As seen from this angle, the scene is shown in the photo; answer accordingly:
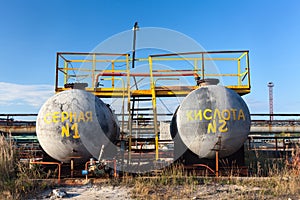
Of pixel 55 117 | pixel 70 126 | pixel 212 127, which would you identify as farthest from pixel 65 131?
pixel 212 127

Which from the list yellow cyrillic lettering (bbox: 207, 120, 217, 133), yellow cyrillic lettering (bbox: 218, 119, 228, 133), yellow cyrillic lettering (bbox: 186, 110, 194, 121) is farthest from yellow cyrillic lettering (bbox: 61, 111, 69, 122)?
yellow cyrillic lettering (bbox: 218, 119, 228, 133)

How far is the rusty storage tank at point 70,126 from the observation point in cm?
762

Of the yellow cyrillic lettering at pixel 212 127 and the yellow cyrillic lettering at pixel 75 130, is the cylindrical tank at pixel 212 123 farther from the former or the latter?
the yellow cyrillic lettering at pixel 75 130

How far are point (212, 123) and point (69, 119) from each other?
3656 mm

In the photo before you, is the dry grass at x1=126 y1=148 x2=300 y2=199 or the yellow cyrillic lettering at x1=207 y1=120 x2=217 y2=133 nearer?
the dry grass at x1=126 y1=148 x2=300 y2=199

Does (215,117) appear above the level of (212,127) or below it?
above

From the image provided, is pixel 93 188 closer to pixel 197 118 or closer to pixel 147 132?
pixel 197 118

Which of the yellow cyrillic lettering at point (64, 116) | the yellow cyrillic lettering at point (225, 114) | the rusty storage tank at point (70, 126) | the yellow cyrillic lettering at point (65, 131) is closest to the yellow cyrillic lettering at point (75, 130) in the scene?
the rusty storage tank at point (70, 126)

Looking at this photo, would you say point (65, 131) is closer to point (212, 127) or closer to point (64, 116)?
point (64, 116)

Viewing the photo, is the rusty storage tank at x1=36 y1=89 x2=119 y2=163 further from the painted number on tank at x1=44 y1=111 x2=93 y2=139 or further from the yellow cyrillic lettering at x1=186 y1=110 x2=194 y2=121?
the yellow cyrillic lettering at x1=186 y1=110 x2=194 y2=121

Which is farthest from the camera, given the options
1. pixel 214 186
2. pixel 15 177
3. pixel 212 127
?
pixel 212 127

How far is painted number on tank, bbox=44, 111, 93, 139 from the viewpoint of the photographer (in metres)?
7.60

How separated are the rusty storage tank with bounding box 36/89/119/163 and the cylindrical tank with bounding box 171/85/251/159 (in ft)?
7.15

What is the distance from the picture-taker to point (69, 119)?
7.65 metres
